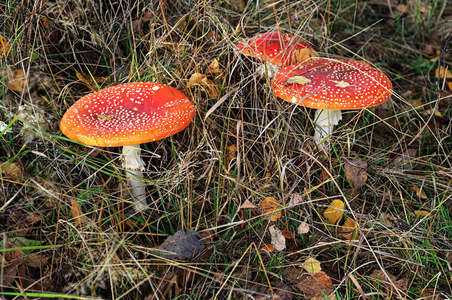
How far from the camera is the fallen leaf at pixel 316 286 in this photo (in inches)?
81.8

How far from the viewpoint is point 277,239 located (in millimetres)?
Result: 2209

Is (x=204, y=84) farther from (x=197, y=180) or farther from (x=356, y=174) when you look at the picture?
(x=356, y=174)

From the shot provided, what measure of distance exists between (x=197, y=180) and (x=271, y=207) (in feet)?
1.91

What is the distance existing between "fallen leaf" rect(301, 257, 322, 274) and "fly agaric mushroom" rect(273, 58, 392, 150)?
2.86 feet

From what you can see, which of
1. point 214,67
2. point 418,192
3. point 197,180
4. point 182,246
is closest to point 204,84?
point 214,67

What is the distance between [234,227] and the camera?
93.7 inches

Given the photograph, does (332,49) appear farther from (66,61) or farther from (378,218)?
(66,61)

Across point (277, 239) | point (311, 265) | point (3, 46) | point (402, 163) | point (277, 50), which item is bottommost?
point (402, 163)

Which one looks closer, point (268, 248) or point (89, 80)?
point (268, 248)

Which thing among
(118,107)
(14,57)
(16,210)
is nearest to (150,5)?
(14,57)

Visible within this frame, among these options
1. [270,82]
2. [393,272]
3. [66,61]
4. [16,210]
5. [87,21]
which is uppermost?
[87,21]

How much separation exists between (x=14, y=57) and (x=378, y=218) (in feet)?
10.1

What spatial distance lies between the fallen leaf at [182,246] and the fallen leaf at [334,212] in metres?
0.93

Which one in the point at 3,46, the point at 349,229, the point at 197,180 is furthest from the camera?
the point at 3,46
